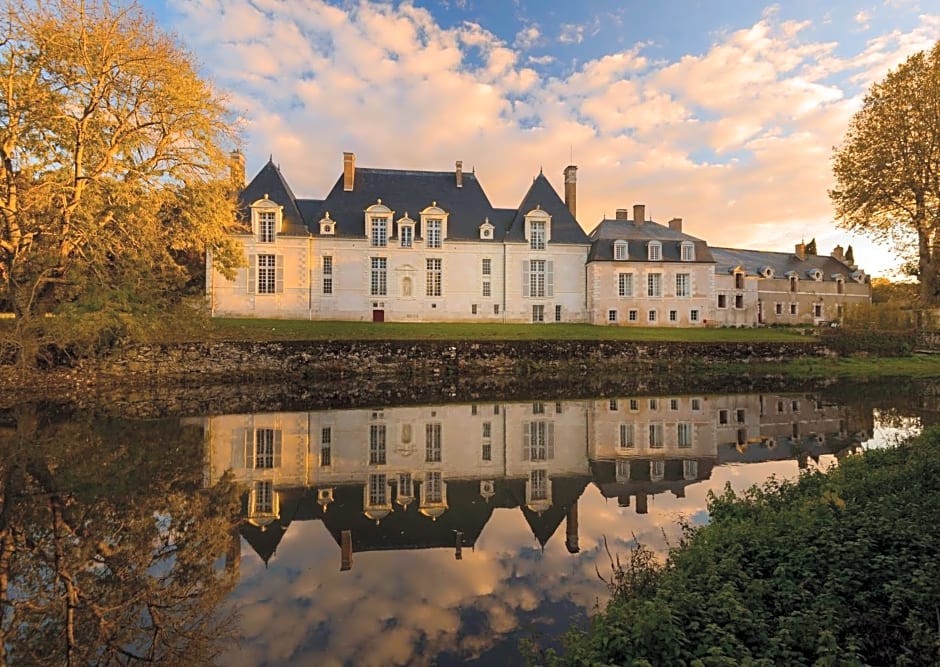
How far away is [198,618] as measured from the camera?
13.7 feet

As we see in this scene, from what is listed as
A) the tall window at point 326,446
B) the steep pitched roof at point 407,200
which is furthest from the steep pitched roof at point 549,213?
the tall window at point 326,446

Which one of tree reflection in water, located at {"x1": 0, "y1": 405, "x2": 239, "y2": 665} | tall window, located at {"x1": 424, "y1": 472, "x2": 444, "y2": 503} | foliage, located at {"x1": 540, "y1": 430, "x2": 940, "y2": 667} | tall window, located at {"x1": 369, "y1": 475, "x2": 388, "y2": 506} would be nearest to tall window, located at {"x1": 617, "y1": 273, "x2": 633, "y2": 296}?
tall window, located at {"x1": 424, "y1": 472, "x2": 444, "y2": 503}

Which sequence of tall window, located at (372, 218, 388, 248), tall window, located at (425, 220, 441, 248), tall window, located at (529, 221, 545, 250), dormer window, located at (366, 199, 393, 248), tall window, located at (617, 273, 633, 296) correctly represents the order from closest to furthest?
dormer window, located at (366, 199, 393, 248)
tall window, located at (372, 218, 388, 248)
tall window, located at (425, 220, 441, 248)
tall window, located at (529, 221, 545, 250)
tall window, located at (617, 273, 633, 296)

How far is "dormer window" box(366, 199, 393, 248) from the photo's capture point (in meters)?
33.7

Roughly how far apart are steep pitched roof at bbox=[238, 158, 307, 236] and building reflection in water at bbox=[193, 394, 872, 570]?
22.2m

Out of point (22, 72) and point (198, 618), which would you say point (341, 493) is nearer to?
point (198, 618)

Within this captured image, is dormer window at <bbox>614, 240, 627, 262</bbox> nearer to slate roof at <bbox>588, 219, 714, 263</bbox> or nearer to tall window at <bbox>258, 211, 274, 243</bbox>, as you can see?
slate roof at <bbox>588, 219, 714, 263</bbox>

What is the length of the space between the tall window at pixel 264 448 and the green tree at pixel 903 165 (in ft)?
63.7

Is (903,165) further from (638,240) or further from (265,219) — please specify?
(265,219)

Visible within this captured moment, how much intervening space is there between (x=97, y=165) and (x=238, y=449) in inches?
496

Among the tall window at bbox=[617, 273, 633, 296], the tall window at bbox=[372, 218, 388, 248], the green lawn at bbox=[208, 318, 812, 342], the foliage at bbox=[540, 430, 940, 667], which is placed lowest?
the foliage at bbox=[540, 430, 940, 667]

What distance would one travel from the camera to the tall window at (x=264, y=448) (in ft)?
28.8

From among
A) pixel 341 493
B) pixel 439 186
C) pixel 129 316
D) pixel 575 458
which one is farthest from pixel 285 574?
pixel 439 186

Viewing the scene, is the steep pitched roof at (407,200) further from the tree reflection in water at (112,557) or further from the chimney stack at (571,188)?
the tree reflection in water at (112,557)
